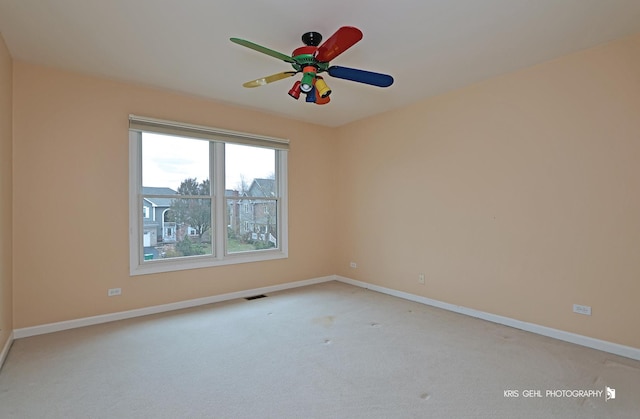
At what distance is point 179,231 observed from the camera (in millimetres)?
4016

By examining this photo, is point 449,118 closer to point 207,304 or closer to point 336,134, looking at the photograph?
point 336,134

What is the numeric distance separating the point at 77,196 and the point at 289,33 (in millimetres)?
2678

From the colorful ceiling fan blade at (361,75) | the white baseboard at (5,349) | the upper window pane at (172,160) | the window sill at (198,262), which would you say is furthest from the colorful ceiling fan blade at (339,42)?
the white baseboard at (5,349)

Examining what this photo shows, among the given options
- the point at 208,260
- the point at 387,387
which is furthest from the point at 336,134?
the point at 387,387

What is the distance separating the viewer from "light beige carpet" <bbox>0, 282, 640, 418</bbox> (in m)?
1.96

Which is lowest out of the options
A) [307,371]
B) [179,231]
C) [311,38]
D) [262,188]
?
[307,371]

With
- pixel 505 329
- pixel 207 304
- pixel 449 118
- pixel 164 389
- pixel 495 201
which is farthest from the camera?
pixel 207 304

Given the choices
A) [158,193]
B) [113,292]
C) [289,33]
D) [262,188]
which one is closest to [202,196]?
[158,193]

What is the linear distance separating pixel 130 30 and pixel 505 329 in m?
4.25

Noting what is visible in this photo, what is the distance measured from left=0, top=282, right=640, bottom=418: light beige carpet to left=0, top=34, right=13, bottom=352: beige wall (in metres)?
0.32

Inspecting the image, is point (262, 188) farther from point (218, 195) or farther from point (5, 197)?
point (5, 197)

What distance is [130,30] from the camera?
248 centimetres

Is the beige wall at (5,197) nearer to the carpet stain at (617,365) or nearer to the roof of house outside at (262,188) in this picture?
the roof of house outside at (262,188)

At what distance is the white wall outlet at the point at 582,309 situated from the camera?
2.81 m
